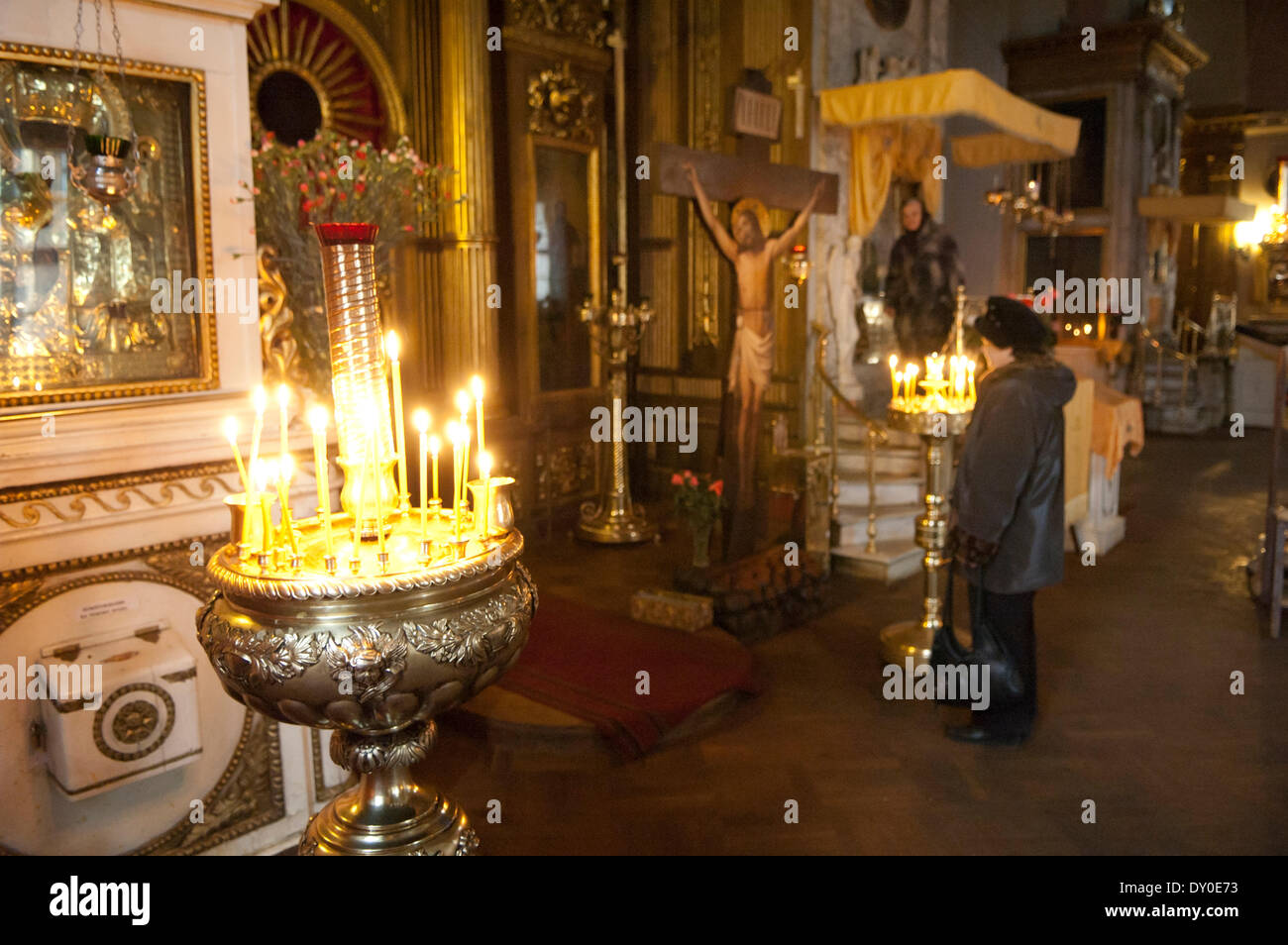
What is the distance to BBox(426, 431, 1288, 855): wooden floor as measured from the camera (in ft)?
12.1

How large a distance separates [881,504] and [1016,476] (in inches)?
141

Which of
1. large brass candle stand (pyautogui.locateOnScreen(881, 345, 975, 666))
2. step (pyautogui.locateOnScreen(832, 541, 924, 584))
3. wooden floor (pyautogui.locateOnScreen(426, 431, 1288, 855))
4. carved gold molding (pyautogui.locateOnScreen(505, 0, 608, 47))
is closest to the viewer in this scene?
wooden floor (pyautogui.locateOnScreen(426, 431, 1288, 855))

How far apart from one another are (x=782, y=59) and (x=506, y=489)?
709 cm

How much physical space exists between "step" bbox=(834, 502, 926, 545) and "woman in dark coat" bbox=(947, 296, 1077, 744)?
292 centimetres

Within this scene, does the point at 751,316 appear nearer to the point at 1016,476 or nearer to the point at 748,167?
the point at 748,167

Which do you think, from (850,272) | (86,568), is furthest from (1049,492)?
(850,272)

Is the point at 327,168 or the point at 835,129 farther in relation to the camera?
the point at 835,129

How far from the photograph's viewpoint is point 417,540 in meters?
2.11

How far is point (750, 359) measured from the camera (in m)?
6.39

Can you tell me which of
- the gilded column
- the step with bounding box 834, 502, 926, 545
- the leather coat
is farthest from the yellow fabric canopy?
the leather coat

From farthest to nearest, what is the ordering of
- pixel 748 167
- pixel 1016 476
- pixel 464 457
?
pixel 748 167
pixel 1016 476
pixel 464 457

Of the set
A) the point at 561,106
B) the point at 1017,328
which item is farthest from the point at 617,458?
the point at 1017,328

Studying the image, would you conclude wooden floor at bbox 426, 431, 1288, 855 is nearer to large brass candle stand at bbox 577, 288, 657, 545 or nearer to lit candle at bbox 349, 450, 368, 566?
lit candle at bbox 349, 450, 368, 566

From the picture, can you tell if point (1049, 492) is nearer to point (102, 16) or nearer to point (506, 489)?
point (506, 489)
